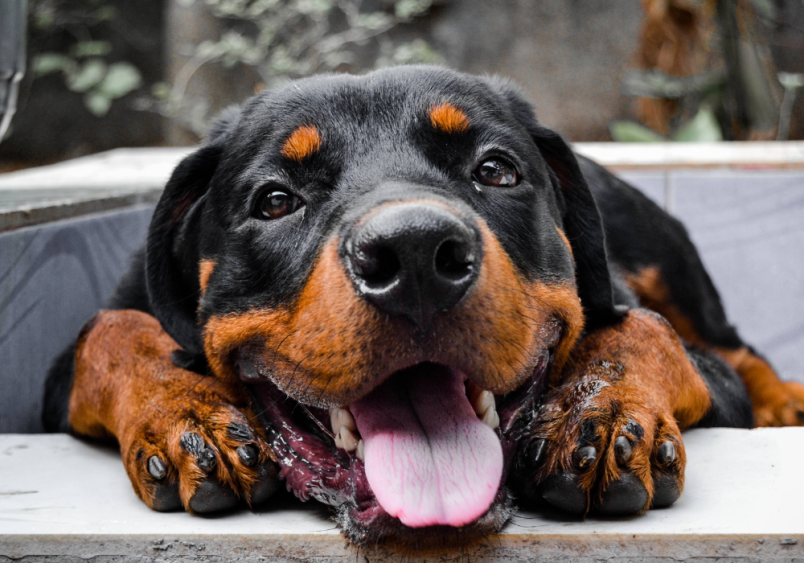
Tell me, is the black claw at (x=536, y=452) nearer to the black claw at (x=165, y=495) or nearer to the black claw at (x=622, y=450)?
the black claw at (x=622, y=450)

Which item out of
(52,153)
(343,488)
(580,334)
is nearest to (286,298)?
(343,488)

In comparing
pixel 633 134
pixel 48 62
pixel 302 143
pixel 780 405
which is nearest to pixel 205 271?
pixel 302 143

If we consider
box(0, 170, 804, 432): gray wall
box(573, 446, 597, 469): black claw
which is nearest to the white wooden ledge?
box(573, 446, 597, 469): black claw

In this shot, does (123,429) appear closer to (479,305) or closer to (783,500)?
(479,305)

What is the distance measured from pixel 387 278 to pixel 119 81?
386 inches

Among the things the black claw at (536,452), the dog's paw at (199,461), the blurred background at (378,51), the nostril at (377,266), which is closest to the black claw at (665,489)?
the black claw at (536,452)

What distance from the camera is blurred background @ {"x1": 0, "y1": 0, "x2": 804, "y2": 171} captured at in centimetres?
946

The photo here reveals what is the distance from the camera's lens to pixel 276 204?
2.30 meters

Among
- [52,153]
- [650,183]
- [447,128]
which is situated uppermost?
[447,128]

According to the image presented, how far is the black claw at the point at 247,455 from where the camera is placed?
203 centimetres

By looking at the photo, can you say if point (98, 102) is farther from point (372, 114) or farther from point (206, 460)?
point (206, 460)

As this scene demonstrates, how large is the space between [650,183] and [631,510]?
3493 mm

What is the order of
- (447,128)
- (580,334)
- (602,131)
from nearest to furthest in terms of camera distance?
(447,128) < (580,334) < (602,131)

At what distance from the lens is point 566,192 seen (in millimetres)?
2766
